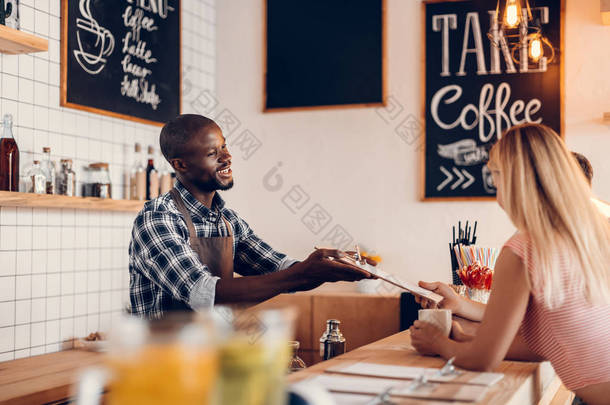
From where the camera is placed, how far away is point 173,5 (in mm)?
4195

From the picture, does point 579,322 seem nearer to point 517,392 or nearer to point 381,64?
point 517,392

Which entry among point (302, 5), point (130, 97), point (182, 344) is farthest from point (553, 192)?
point (302, 5)

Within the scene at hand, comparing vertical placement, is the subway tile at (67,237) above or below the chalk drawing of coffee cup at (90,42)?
below

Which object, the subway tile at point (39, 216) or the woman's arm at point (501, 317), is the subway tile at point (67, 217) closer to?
the subway tile at point (39, 216)

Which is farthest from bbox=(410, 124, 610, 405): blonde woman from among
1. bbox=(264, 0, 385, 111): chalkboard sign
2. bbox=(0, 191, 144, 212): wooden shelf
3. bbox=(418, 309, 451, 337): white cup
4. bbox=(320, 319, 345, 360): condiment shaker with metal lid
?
bbox=(264, 0, 385, 111): chalkboard sign

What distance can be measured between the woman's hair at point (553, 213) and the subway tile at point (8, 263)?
2.23 meters

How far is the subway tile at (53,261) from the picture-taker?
3.18 meters

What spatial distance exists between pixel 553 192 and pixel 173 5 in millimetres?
3199

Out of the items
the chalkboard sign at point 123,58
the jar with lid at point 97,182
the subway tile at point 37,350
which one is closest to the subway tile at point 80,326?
the subway tile at point 37,350

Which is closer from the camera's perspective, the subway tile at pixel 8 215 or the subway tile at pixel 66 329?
the subway tile at pixel 8 215

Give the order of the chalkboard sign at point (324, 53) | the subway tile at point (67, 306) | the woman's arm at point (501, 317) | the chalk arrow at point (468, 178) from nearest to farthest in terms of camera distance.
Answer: the woman's arm at point (501, 317) < the subway tile at point (67, 306) < the chalk arrow at point (468, 178) < the chalkboard sign at point (324, 53)

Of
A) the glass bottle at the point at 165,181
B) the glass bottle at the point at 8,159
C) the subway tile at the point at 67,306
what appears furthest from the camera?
the glass bottle at the point at 165,181

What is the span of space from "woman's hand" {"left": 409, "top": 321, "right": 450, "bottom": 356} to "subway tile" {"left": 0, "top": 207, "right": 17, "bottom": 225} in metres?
1.95

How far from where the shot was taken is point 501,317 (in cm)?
153
